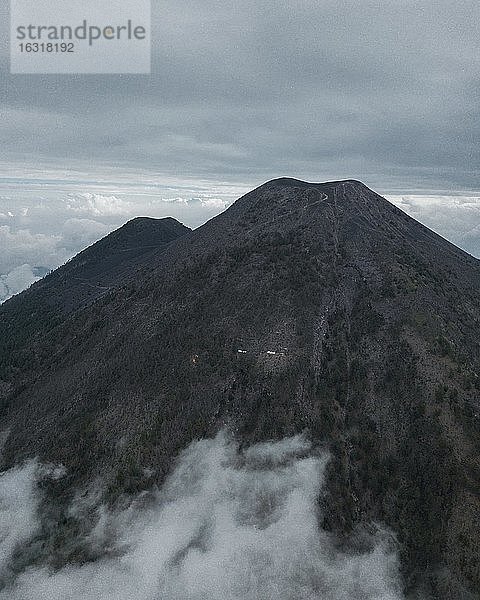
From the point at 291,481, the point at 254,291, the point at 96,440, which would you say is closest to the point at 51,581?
the point at 96,440

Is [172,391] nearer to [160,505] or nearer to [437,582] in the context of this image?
[160,505]

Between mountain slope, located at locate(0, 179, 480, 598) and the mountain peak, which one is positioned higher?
the mountain peak

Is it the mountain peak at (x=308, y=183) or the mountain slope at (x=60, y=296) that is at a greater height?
the mountain peak at (x=308, y=183)

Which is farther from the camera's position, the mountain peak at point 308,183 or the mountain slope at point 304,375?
the mountain peak at point 308,183

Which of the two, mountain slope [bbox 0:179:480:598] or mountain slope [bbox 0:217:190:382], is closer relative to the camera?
mountain slope [bbox 0:179:480:598]

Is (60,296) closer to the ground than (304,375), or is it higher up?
closer to the ground

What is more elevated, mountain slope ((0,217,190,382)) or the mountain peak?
the mountain peak
